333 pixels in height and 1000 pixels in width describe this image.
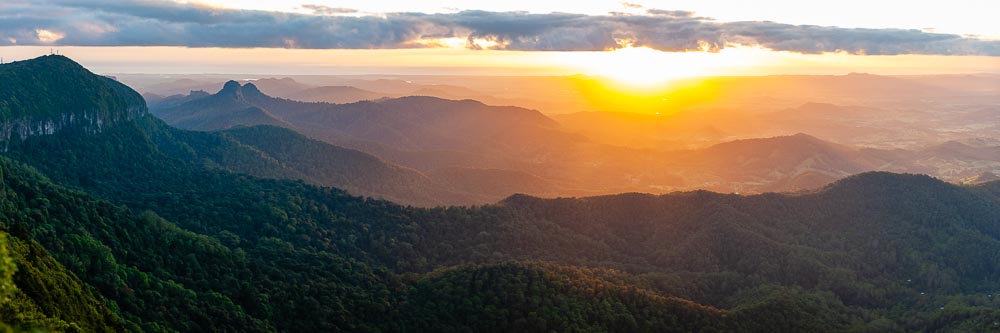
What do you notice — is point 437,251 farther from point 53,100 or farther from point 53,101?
point 53,100

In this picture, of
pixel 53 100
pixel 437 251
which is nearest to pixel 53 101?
pixel 53 100

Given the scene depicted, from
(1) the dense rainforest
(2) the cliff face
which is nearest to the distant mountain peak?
(2) the cliff face

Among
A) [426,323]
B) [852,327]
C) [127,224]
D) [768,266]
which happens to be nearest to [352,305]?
[426,323]

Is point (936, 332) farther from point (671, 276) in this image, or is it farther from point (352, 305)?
point (352, 305)

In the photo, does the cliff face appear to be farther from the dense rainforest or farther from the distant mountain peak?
the dense rainforest

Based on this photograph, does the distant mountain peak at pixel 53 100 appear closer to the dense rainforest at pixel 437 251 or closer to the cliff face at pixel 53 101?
the cliff face at pixel 53 101

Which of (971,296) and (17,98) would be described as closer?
(971,296)
